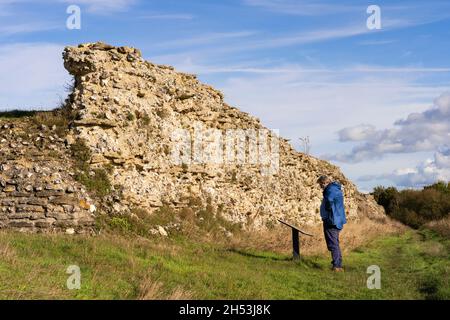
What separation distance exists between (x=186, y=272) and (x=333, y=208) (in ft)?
13.1

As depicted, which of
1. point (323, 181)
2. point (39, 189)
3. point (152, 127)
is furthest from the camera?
point (152, 127)

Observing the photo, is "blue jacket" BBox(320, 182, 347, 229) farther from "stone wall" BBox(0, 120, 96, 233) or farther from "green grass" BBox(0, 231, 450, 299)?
"stone wall" BBox(0, 120, 96, 233)

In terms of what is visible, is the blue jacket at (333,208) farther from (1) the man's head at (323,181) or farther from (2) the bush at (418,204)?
(2) the bush at (418,204)

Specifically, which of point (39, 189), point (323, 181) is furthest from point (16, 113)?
point (323, 181)

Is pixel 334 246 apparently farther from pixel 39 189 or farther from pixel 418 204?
pixel 418 204

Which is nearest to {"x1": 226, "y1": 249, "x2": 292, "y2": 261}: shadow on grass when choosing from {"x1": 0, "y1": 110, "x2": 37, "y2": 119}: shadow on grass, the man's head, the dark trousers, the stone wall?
the dark trousers

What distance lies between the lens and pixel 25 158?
48.1 feet

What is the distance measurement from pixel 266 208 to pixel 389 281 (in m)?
10.5

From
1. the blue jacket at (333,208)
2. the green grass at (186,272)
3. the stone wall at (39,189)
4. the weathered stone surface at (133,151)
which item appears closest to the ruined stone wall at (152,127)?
the weathered stone surface at (133,151)

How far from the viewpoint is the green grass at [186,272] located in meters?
8.22

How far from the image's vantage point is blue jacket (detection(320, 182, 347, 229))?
1221 cm

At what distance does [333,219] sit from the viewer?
1219cm
